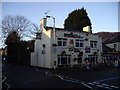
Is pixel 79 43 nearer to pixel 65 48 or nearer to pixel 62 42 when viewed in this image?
pixel 65 48

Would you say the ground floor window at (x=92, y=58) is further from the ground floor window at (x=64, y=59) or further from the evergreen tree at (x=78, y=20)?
the evergreen tree at (x=78, y=20)

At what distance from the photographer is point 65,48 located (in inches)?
1003

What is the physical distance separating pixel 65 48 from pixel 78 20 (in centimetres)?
2445

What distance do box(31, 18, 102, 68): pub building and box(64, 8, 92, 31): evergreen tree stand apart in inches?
708

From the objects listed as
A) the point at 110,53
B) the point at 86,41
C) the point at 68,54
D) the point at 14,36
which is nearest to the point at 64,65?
the point at 68,54

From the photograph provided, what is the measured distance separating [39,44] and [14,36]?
14559mm

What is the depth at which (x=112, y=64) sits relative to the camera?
1055 inches

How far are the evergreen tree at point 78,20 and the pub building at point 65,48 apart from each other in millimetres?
17975

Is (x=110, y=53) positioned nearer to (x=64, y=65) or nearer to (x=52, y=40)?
(x=64, y=65)

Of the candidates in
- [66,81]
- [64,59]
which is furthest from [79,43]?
[66,81]

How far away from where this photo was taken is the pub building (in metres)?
24.7

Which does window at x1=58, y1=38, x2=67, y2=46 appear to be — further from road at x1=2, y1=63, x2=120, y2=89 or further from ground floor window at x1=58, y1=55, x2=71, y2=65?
road at x1=2, y1=63, x2=120, y2=89

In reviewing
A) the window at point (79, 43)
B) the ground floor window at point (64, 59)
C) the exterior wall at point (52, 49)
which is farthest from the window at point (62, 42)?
the window at point (79, 43)

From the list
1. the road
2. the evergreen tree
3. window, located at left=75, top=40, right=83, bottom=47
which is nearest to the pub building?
window, located at left=75, top=40, right=83, bottom=47
